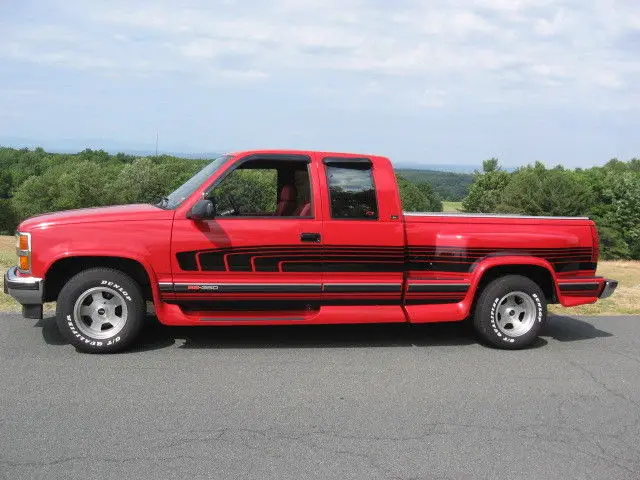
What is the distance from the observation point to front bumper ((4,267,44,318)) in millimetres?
5766

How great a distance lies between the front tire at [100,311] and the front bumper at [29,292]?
0.18 m

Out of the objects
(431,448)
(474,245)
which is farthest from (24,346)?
(474,245)

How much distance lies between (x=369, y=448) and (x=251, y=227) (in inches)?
101

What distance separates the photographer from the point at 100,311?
592 centimetres

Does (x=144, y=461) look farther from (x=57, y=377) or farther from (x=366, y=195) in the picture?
(x=366, y=195)

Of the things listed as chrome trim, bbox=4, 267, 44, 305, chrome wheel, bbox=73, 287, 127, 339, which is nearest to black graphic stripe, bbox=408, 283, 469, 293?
chrome wheel, bbox=73, 287, 127, 339

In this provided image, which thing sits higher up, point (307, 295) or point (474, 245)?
point (474, 245)

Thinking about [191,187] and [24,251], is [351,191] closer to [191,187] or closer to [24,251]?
[191,187]

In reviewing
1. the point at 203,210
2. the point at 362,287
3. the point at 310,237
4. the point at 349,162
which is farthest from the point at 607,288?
the point at 203,210

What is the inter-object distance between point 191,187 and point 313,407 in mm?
2565

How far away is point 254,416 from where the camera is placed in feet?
14.7

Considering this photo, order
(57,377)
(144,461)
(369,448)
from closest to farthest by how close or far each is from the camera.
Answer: (144,461) < (369,448) < (57,377)

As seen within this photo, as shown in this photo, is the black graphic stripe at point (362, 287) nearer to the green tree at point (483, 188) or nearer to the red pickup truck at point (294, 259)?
the red pickup truck at point (294, 259)

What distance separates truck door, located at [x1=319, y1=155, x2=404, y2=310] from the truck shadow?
56 centimetres
